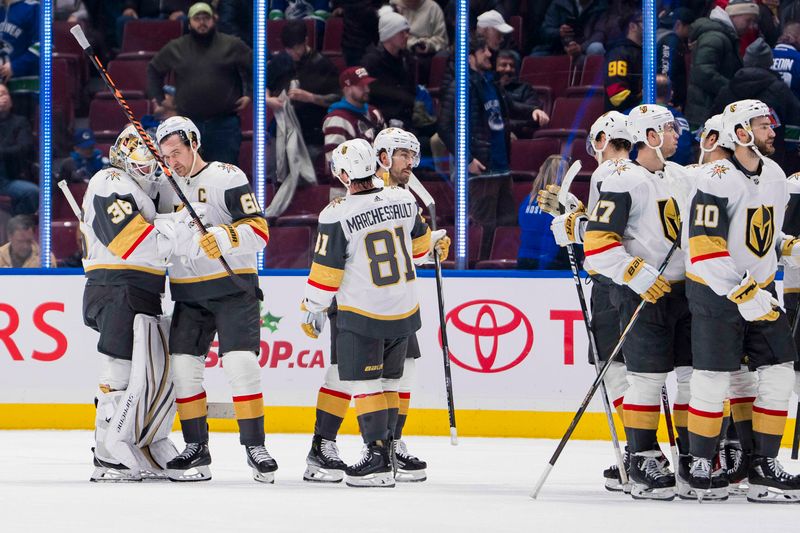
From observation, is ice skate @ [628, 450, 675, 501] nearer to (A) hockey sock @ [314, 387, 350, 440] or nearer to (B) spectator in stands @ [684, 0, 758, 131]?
(A) hockey sock @ [314, 387, 350, 440]

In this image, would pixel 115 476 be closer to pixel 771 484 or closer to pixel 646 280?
pixel 646 280

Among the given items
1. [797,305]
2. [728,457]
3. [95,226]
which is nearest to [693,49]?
[797,305]

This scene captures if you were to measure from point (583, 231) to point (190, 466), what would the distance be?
1674 millimetres

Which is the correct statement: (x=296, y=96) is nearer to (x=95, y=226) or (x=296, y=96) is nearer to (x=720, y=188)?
(x=95, y=226)

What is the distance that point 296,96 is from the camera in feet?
24.9

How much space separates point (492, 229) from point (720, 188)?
2842mm

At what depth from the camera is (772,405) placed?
4500 mm

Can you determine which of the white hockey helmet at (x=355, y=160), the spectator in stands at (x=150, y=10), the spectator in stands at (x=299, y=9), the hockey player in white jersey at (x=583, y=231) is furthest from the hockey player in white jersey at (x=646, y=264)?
the spectator in stands at (x=150, y=10)

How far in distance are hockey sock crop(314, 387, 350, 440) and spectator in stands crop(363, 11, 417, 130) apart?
2653 mm

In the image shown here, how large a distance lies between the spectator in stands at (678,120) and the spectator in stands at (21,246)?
131 inches

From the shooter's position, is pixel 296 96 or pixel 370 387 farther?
pixel 296 96

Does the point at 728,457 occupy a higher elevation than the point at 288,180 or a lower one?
lower

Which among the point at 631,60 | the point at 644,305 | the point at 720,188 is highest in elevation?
the point at 631,60

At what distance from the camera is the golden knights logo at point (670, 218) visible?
15.3 feet
